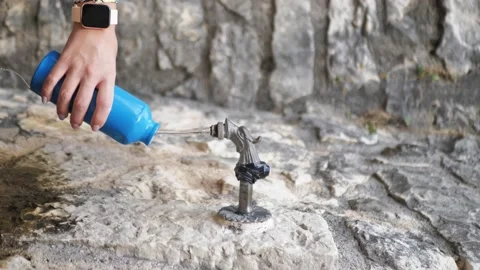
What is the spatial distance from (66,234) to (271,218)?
1.02ft

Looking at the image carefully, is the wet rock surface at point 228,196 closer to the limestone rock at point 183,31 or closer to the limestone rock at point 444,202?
the limestone rock at point 444,202

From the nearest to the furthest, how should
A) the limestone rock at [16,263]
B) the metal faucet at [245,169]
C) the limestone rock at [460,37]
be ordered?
the limestone rock at [16,263] → the metal faucet at [245,169] → the limestone rock at [460,37]

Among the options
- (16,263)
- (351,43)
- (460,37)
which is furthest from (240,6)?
(16,263)

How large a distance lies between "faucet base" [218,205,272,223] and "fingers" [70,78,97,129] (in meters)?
0.26

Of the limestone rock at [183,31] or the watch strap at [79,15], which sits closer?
the watch strap at [79,15]


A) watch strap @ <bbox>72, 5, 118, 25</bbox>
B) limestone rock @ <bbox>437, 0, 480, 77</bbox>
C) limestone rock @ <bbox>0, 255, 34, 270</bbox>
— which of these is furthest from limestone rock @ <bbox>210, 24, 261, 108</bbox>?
limestone rock @ <bbox>0, 255, 34, 270</bbox>

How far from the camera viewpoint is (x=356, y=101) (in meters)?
1.55

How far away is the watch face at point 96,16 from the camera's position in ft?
2.97

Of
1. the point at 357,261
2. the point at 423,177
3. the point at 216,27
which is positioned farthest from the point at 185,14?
the point at 357,261

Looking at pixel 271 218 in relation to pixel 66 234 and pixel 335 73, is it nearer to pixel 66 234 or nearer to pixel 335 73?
pixel 66 234

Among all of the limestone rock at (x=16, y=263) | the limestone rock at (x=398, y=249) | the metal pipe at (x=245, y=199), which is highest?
the metal pipe at (x=245, y=199)

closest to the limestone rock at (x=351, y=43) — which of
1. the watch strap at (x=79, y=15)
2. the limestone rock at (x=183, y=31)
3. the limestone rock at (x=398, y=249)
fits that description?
the limestone rock at (x=183, y=31)

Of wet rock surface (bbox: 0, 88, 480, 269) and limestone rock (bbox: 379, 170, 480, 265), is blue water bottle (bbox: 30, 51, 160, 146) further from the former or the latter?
limestone rock (bbox: 379, 170, 480, 265)

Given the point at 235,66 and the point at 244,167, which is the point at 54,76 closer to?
the point at 244,167
